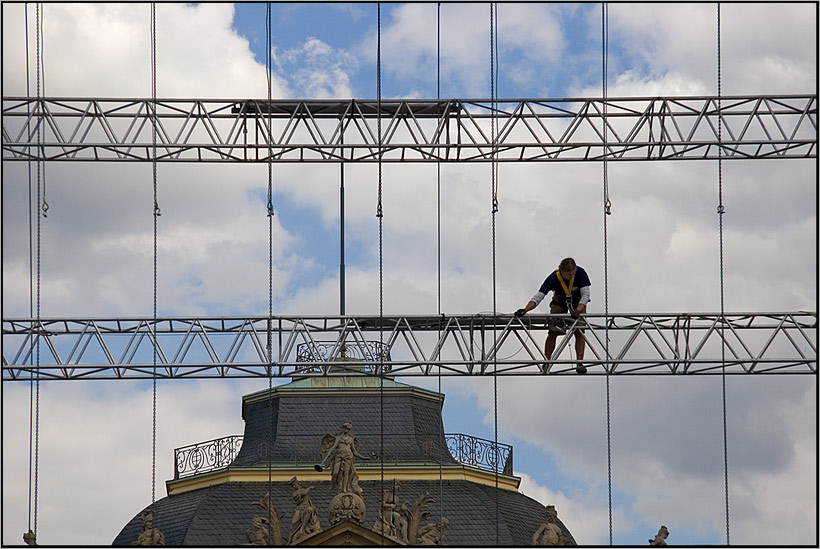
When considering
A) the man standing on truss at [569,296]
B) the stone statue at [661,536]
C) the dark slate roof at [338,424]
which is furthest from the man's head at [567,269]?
the dark slate roof at [338,424]

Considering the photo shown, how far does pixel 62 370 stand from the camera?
5491cm

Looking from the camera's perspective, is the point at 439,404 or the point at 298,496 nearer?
the point at 298,496

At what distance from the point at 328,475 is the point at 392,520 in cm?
1094

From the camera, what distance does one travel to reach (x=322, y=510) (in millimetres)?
76688

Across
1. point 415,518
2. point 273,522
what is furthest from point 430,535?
point 273,522

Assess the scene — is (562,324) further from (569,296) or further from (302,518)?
(302,518)

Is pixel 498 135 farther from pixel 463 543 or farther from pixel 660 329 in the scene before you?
pixel 463 543

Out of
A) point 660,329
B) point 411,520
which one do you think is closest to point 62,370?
point 660,329

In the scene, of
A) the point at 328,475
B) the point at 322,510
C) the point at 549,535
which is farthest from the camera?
the point at 328,475

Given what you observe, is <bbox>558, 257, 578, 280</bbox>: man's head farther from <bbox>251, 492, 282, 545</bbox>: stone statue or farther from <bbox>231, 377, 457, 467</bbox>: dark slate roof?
<bbox>231, 377, 457, 467</bbox>: dark slate roof

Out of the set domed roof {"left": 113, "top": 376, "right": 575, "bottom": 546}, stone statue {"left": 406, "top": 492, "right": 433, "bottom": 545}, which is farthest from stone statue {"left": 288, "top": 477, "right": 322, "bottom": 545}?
domed roof {"left": 113, "top": 376, "right": 575, "bottom": 546}

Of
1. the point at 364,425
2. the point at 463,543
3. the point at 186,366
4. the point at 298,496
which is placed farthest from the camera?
the point at 364,425

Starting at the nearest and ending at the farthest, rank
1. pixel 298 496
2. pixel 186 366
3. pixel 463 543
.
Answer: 1. pixel 186 366
2. pixel 298 496
3. pixel 463 543

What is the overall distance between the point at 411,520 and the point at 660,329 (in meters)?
15.1
